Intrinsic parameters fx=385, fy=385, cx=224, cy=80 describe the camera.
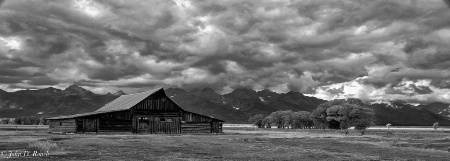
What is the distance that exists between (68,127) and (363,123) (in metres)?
74.3

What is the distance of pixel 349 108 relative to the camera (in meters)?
105

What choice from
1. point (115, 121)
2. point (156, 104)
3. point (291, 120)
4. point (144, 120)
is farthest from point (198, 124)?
point (291, 120)

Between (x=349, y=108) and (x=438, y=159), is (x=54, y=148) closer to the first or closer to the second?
(x=438, y=159)

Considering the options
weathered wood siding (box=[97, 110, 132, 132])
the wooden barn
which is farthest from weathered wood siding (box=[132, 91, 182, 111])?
weathered wood siding (box=[97, 110, 132, 132])

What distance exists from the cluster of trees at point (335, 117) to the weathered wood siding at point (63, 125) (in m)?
69.9

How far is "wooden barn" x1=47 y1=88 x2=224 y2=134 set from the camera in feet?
199

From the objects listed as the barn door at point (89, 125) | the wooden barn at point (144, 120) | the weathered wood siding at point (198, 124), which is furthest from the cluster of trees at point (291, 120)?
the barn door at point (89, 125)

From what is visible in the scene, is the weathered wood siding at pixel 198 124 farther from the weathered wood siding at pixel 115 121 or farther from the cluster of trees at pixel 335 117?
the cluster of trees at pixel 335 117

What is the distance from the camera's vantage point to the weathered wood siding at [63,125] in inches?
2409

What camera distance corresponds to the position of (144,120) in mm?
64438

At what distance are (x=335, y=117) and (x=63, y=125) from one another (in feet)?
235

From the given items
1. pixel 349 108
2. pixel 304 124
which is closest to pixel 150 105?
pixel 349 108

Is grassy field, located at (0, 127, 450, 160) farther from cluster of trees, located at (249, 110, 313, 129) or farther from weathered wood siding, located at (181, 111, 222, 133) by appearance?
cluster of trees, located at (249, 110, 313, 129)

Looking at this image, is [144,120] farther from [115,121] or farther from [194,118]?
[194,118]
